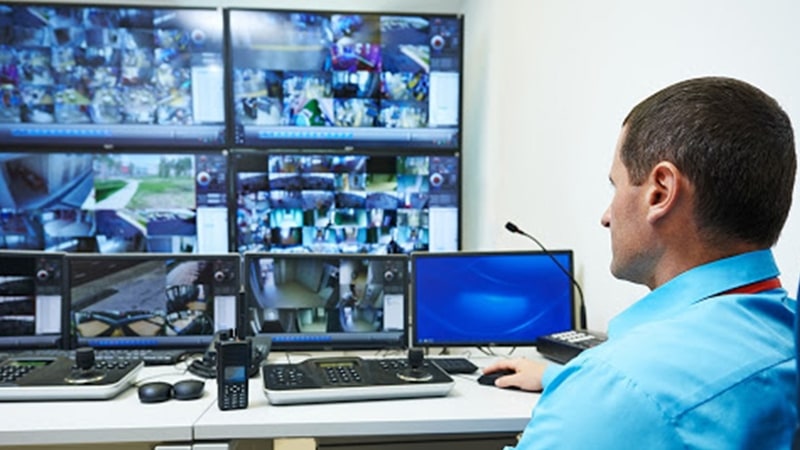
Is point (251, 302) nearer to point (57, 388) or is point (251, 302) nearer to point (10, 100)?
point (57, 388)

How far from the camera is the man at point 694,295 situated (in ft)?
2.05

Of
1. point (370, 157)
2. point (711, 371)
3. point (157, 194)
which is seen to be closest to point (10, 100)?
point (157, 194)

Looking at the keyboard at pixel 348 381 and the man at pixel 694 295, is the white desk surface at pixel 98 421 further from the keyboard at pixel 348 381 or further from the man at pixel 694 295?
the man at pixel 694 295

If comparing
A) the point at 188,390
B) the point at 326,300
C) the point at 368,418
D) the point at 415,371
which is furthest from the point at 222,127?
the point at 368,418

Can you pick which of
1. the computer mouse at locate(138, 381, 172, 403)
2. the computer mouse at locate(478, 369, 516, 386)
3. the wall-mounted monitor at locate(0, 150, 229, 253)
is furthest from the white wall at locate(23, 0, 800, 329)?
the computer mouse at locate(138, 381, 172, 403)

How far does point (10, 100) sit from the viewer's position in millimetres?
2783

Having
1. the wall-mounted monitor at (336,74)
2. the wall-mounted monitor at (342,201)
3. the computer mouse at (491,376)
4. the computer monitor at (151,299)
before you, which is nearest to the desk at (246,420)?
the computer mouse at (491,376)

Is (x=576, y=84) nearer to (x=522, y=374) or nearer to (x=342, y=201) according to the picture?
(x=522, y=374)

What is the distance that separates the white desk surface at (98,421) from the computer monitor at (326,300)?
1.46 feet

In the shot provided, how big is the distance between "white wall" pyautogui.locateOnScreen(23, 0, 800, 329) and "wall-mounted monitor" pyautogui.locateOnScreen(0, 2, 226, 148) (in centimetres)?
58

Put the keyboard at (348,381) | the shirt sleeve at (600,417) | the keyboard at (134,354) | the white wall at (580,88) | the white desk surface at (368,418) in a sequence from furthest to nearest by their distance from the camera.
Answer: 1. the keyboard at (134,354)
2. the keyboard at (348,381)
3. the white desk surface at (368,418)
4. the white wall at (580,88)
5. the shirt sleeve at (600,417)

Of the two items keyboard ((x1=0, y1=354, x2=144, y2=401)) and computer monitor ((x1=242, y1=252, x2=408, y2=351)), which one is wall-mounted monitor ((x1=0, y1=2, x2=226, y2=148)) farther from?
keyboard ((x1=0, y1=354, x2=144, y2=401))

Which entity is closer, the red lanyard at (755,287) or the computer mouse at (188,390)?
the red lanyard at (755,287)

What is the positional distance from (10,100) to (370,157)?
1717 millimetres
